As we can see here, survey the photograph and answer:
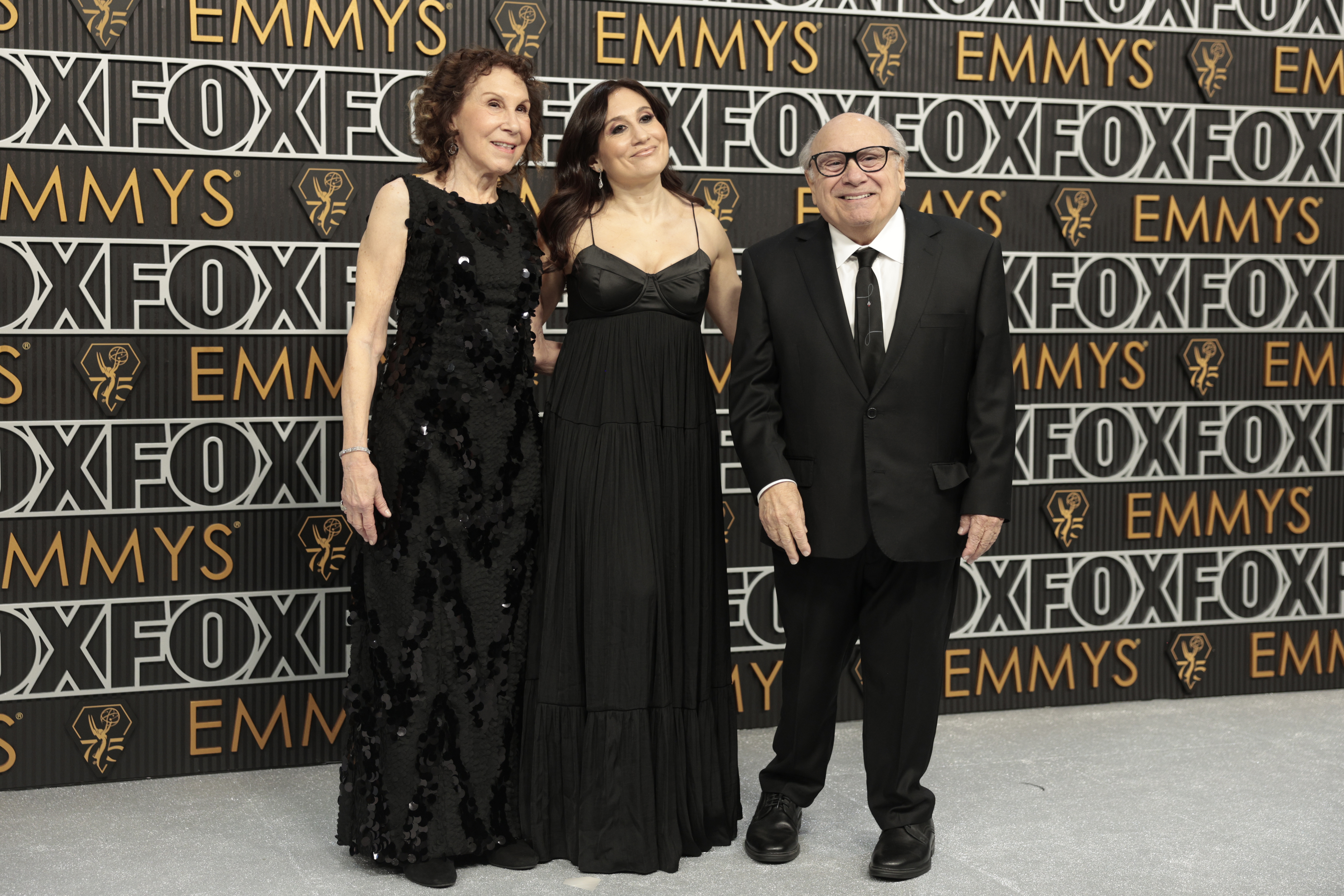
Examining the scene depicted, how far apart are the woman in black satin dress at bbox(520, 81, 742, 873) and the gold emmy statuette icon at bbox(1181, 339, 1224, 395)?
2.15m

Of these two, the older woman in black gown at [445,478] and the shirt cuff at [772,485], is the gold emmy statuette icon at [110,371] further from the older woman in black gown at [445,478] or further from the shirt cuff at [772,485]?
the shirt cuff at [772,485]

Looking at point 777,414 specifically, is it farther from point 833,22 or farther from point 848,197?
point 833,22

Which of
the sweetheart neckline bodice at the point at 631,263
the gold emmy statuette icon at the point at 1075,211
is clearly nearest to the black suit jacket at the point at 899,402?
the sweetheart neckline bodice at the point at 631,263

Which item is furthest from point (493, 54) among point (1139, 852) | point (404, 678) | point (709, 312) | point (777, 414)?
point (1139, 852)

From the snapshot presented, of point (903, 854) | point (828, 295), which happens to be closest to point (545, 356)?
point (828, 295)

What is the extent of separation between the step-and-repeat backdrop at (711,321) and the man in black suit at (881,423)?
1088 mm

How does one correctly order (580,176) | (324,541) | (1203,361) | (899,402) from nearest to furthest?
(899,402) → (580,176) → (324,541) → (1203,361)

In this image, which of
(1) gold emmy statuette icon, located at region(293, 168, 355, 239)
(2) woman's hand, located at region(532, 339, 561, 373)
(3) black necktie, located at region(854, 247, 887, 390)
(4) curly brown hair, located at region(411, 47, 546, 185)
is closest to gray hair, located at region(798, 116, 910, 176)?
(3) black necktie, located at region(854, 247, 887, 390)

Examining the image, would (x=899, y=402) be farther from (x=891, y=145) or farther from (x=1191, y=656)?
(x=1191, y=656)

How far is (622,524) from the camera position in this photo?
3320mm

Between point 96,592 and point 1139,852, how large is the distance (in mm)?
2865

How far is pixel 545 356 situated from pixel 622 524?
52cm

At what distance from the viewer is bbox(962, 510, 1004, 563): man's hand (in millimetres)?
3176

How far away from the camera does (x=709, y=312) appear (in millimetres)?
3535
